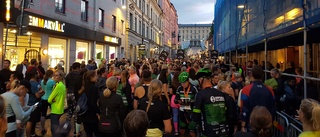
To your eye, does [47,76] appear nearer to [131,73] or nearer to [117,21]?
[131,73]

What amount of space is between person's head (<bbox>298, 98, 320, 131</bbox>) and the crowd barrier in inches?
58.0

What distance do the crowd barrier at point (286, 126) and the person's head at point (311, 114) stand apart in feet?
4.83

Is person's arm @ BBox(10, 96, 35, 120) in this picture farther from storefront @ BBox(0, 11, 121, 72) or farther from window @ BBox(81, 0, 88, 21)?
window @ BBox(81, 0, 88, 21)

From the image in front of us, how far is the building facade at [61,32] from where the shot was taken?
41.0 feet

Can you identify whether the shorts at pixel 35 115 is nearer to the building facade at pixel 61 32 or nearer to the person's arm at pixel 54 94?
the person's arm at pixel 54 94

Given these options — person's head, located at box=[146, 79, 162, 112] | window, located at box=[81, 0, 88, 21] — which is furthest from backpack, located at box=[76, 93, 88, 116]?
window, located at box=[81, 0, 88, 21]

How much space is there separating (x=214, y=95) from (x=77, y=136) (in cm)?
396

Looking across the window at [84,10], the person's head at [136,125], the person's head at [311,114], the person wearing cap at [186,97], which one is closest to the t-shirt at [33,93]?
the person wearing cap at [186,97]

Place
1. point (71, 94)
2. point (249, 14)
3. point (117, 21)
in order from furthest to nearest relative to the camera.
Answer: point (117, 21) → point (249, 14) → point (71, 94)

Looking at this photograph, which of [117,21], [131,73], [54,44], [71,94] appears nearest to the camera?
[71,94]

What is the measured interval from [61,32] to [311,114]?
50.4ft

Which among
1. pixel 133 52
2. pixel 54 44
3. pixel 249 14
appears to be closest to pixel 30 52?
pixel 54 44

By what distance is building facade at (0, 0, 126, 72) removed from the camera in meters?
12.5

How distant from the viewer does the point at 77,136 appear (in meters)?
6.70
